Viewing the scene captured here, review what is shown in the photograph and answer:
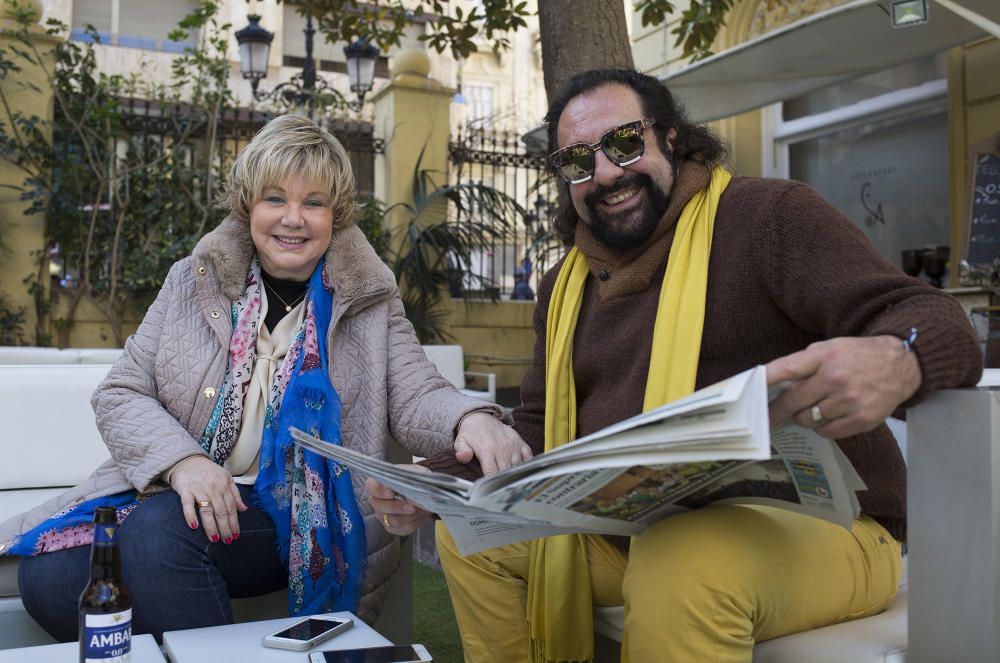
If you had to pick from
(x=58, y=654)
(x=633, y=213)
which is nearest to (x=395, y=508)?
(x=58, y=654)

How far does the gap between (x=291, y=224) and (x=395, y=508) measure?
0.89 m

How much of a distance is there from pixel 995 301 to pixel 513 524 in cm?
501

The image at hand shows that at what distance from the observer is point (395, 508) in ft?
6.13

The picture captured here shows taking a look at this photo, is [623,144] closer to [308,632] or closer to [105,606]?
[308,632]

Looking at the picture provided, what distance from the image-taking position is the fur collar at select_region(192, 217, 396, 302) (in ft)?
7.95

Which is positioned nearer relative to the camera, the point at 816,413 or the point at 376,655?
the point at 816,413

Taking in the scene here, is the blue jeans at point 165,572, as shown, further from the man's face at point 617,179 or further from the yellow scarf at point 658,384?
the man's face at point 617,179

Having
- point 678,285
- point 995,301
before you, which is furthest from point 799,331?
point 995,301

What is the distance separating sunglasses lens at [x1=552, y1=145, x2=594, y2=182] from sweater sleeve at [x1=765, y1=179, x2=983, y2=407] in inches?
18.0

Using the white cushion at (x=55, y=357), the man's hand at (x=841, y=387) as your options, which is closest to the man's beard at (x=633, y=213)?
the man's hand at (x=841, y=387)

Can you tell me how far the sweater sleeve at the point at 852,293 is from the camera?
138cm

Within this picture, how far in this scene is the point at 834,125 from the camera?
863cm

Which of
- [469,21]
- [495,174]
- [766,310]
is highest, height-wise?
[469,21]

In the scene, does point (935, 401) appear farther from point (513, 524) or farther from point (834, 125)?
point (834, 125)
